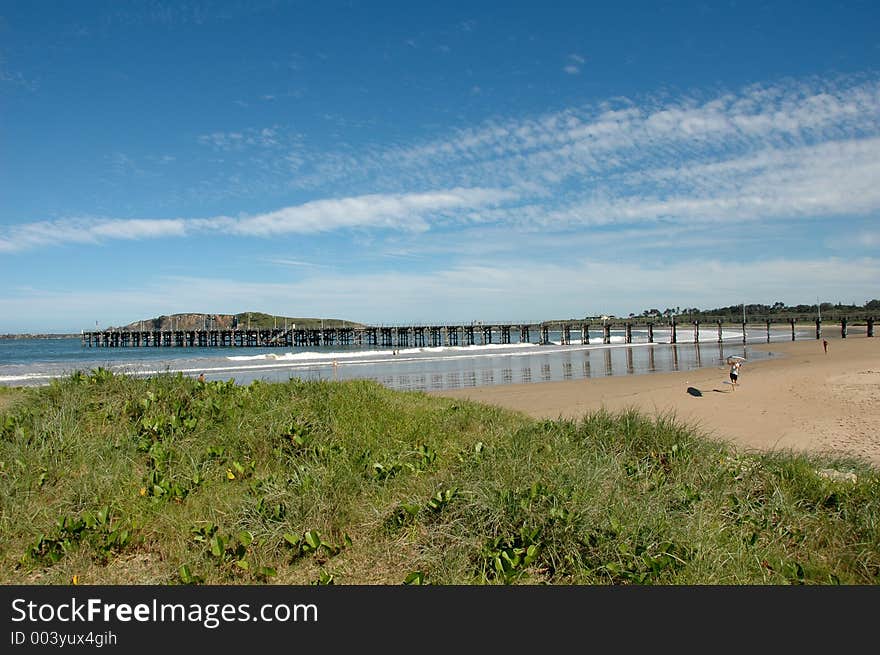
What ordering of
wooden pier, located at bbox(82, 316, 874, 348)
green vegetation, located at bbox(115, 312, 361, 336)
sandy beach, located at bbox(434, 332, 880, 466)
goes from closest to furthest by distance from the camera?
sandy beach, located at bbox(434, 332, 880, 466) < wooden pier, located at bbox(82, 316, 874, 348) < green vegetation, located at bbox(115, 312, 361, 336)

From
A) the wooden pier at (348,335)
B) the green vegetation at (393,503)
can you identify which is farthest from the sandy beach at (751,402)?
the wooden pier at (348,335)

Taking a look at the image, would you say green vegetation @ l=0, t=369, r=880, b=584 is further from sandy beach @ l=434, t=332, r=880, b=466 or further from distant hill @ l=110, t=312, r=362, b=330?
distant hill @ l=110, t=312, r=362, b=330

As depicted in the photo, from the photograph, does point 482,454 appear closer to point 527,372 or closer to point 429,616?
point 429,616

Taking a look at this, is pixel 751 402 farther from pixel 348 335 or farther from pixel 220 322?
pixel 220 322

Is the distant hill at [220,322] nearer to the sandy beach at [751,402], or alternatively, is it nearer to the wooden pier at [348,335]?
the wooden pier at [348,335]

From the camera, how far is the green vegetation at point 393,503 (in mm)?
3914

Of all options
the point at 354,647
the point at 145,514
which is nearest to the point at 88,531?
the point at 145,514

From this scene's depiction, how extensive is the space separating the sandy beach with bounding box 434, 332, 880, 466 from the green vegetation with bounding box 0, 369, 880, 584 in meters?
2.35

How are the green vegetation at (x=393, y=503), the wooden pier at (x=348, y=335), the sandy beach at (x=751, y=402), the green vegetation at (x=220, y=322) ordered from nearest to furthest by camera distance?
the green vegetation at (x=393, y=503) < the sandy beach at (x=751, y=402) < the wooden pier at (x=348, y=335) < the green vegetation at (x=220, y=322)

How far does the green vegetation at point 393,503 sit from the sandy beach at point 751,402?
2352mm

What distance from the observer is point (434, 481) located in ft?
16.8

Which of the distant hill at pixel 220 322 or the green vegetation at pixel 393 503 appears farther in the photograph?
the distant hill at pixel 220 322

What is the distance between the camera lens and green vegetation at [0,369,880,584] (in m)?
3.91

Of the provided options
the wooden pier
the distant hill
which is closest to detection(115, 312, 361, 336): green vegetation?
the distant hill
